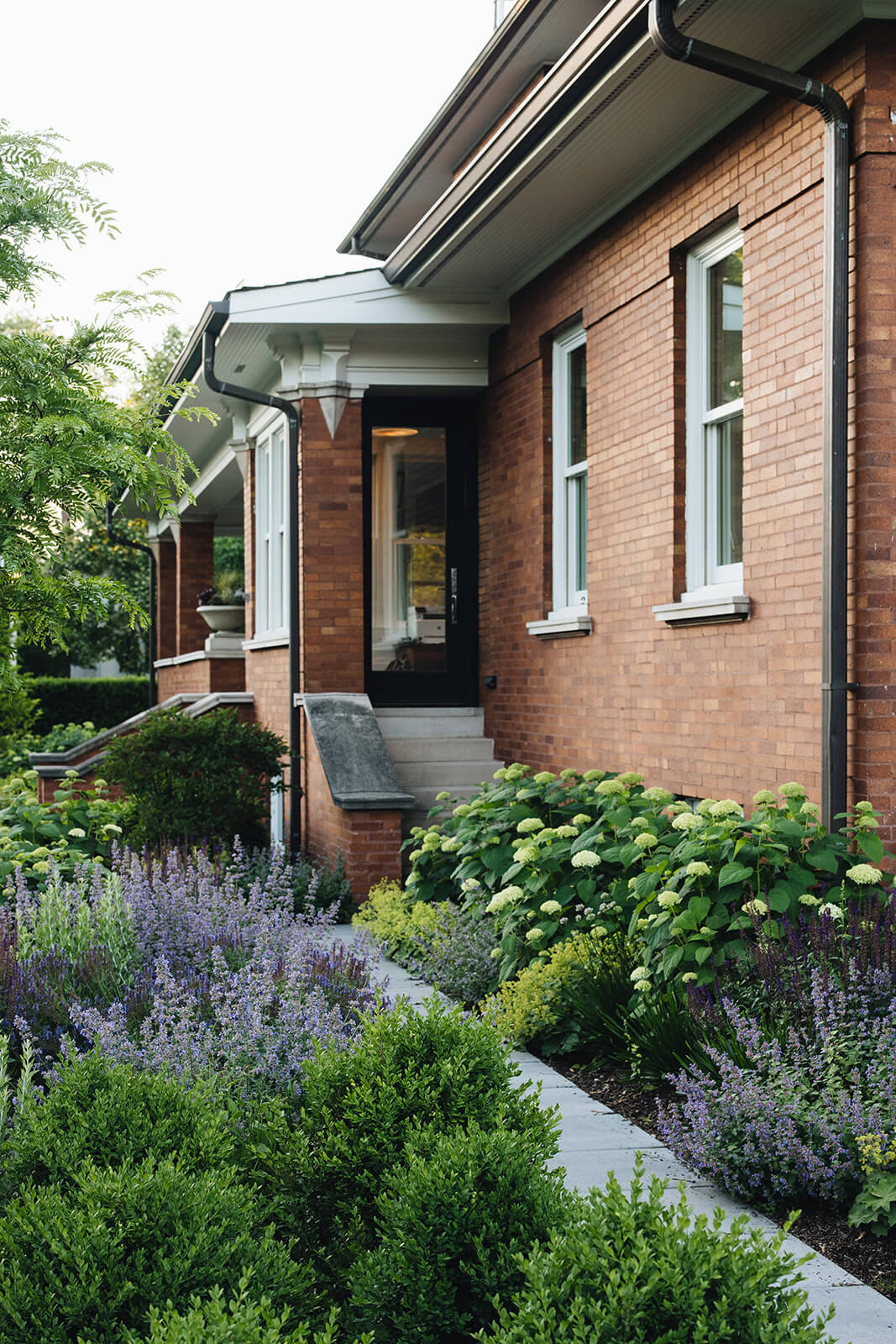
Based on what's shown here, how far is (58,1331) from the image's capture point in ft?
6.89

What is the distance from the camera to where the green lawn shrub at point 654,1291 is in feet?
6.25

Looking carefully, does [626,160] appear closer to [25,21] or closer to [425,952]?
[25,21]

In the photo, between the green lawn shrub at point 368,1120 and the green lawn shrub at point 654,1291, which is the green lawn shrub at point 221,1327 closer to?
the green lawn shrub at point 654,1291

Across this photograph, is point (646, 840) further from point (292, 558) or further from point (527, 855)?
point (292, 558)

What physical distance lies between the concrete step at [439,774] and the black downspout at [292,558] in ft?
2.95

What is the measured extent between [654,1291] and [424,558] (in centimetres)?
897

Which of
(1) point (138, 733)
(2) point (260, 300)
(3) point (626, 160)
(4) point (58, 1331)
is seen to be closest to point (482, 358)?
(2) point (260, 300)

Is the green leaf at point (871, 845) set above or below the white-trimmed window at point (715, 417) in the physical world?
below

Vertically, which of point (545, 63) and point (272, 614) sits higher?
point (545, 63)

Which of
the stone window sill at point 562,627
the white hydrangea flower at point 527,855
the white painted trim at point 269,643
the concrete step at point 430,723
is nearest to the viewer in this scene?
the white hydrangea flower at point 527,855

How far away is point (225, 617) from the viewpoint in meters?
15.5

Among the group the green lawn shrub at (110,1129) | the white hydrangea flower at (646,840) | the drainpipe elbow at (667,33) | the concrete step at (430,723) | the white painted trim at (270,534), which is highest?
the drainpipe elbow at (667,33)

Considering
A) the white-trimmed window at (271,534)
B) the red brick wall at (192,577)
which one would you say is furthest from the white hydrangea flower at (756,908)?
the red brick wall at (192,577)

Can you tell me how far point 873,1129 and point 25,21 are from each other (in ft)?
23.7
